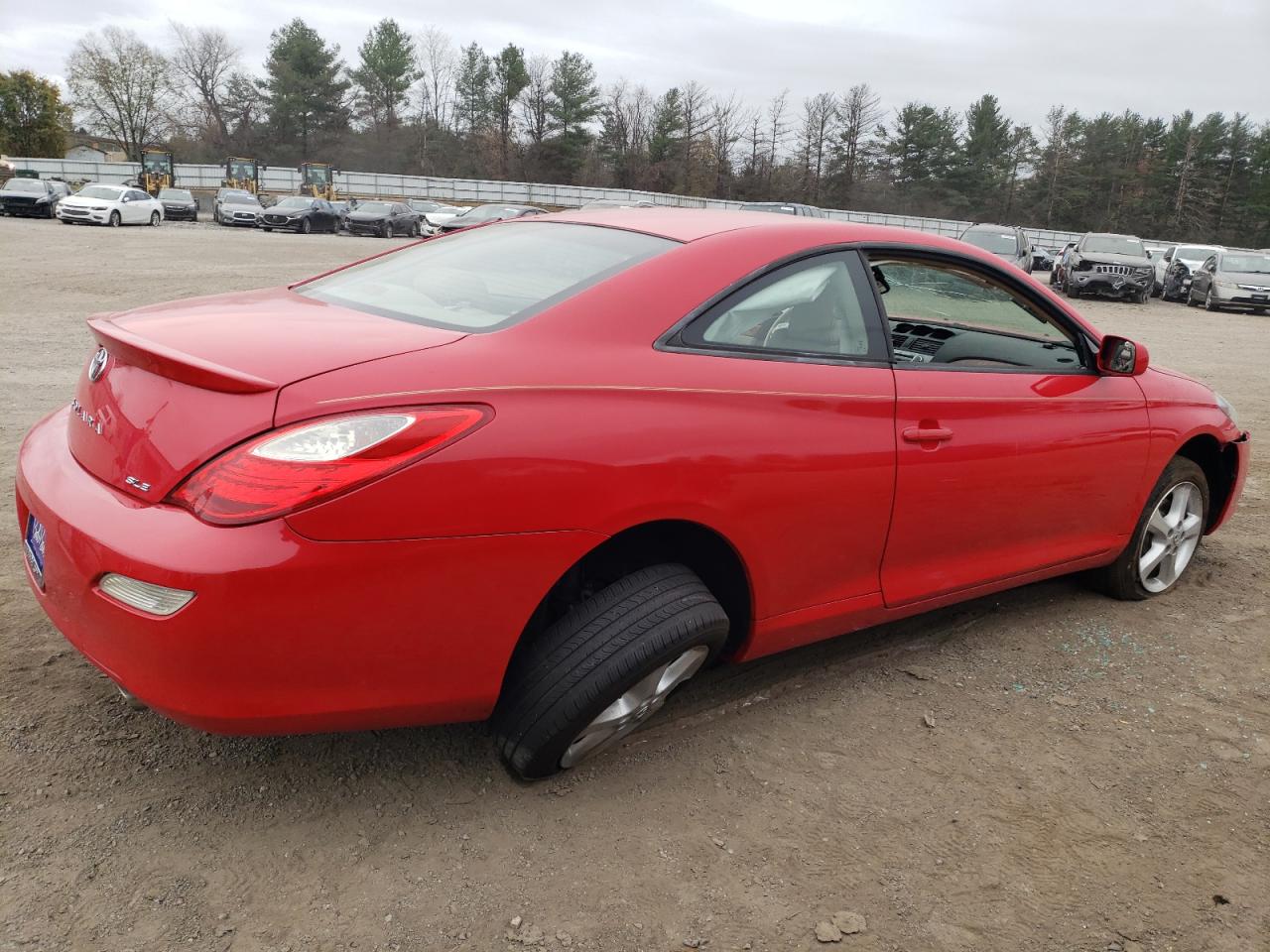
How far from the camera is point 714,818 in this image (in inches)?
98.8

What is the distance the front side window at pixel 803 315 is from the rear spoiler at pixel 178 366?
1.06 metres

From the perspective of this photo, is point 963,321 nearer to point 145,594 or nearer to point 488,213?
point 145,594

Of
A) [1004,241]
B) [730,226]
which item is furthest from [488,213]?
[730,226]

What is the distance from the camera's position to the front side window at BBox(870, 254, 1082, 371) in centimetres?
335

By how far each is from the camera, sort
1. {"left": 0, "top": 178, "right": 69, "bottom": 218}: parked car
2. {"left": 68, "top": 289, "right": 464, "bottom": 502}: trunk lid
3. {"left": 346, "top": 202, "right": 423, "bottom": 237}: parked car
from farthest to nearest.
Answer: {"left": 346, "top": 202, "right": 423, "bottom": 237}: parked car < {"left": 0, "top": 178, "right": 69, "bottom": 218}: parked car < {"left": 68, "top": 289, "right": 464, "bottom": 502}: trunk lid

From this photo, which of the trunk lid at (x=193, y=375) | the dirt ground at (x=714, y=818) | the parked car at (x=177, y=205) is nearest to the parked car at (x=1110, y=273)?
the dirt ground at (x=714, y=818)

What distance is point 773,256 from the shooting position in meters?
2.81

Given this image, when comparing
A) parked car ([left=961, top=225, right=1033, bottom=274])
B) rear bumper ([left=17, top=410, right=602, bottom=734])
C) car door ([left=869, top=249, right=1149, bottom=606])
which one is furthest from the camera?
parked car ([left=961, top=225, right=1033, bottom=274])

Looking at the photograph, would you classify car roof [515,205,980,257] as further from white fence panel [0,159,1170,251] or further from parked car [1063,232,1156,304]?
white fence panel [0,159,1170,251]

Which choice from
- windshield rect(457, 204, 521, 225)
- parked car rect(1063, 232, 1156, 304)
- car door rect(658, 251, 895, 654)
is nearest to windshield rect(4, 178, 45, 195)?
windshield rect(457, 204, 521, 225)

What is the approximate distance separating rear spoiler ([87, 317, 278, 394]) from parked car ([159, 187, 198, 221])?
127ft

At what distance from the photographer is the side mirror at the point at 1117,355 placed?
141 inches

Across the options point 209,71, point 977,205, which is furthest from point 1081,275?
point 209,71

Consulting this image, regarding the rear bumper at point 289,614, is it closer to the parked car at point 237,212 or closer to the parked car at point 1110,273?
the parked car at point 1110,273
